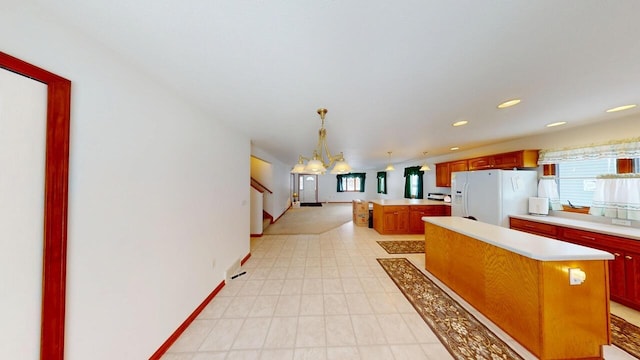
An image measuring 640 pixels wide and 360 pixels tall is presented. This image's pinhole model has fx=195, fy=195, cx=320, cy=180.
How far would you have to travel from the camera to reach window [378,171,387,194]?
10703mm

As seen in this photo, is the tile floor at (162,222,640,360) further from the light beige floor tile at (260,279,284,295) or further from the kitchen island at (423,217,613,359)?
the kitchen island at (423,217,613,359)

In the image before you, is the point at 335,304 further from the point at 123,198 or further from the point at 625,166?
the point at 625,166

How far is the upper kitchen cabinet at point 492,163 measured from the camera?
3521 millimetres

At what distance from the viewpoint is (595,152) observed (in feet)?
9.06

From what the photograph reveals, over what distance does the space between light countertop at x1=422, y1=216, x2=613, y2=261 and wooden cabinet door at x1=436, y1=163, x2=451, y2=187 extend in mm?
3483

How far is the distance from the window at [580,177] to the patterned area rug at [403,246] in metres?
2.44

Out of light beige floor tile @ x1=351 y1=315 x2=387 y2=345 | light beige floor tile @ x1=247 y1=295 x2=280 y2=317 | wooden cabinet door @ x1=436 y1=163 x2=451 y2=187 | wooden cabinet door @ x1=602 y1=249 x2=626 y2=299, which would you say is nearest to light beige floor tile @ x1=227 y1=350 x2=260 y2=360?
light beige floor tile @ x1=247 y1=295 x2=280 y2=317

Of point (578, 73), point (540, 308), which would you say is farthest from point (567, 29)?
point (540, 308)

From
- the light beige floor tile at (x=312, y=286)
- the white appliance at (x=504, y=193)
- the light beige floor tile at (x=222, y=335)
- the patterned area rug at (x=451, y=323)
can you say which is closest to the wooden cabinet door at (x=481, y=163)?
the white appliance at (x=504, y=193)

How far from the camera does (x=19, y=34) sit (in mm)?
902

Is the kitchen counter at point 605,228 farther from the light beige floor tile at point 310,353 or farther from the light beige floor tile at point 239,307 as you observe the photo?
the light beige floor tile at point 239,307

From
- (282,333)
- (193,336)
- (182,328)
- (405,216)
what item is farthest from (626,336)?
(182,328)

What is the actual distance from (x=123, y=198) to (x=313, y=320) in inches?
78.3

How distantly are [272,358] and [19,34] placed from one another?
8.15ft
